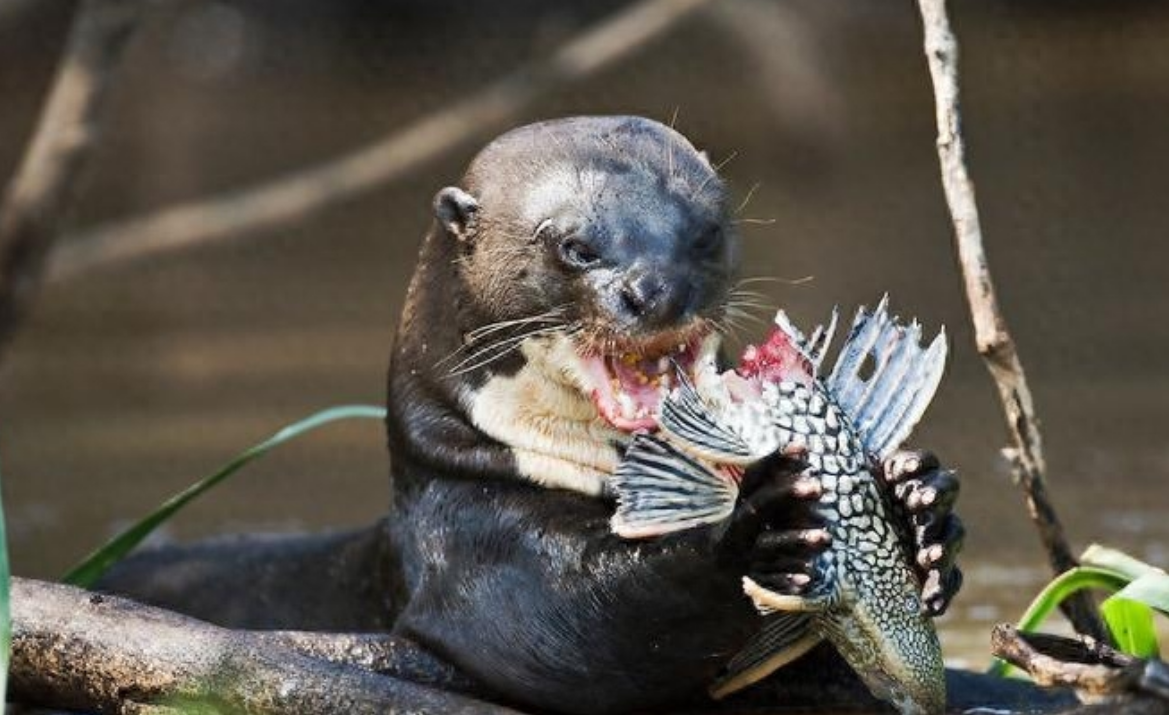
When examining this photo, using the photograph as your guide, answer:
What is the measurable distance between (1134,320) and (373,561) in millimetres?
4147

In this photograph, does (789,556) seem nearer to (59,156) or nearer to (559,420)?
(559,420)

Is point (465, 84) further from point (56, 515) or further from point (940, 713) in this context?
point (940, 713)

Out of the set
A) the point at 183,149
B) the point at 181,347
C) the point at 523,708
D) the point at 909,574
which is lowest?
the point at 523,708

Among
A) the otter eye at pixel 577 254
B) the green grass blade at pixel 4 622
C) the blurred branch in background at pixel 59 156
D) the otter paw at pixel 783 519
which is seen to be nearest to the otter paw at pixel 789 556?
the otter paw at pixel 783 519

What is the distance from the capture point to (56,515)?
625cm

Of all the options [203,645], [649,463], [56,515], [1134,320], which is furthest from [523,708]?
[1134,320]

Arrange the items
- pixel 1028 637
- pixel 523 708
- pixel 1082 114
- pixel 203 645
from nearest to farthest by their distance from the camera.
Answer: pixel 1028 637, pixel 203 645, pixel 523 708, pixel 1082 114

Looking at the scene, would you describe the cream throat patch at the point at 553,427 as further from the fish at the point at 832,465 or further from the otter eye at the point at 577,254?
the fish at the point at 832,465

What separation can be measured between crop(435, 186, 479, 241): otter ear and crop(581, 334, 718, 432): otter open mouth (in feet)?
1.21

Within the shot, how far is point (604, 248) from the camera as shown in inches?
136

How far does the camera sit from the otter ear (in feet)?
12.2

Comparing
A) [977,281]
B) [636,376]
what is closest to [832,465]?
[636,376]

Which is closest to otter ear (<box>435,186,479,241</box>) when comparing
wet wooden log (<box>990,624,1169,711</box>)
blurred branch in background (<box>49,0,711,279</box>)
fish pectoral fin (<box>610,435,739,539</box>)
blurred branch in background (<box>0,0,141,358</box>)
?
fish pectoral fin (<box>610,435,739,539</box>)

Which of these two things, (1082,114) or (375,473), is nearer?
(375,473)
